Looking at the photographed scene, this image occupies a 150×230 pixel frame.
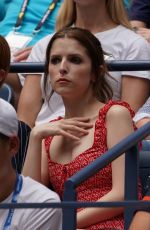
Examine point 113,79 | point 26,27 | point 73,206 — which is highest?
point 73,206

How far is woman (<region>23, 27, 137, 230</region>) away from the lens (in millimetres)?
4184

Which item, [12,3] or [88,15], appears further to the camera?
[12,3]

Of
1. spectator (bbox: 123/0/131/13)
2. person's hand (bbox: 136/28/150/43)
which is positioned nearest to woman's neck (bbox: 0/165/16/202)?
person's hand (bbox: 136/28/150/43)

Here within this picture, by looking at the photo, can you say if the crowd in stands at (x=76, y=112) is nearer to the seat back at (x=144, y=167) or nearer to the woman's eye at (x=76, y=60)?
the woman's eye at (x=76, y=60)

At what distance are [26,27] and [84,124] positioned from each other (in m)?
2.43

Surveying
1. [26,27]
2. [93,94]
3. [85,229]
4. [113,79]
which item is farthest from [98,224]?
[26,27]

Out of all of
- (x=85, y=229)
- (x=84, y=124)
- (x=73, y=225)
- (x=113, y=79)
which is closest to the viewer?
(x=73, y=225)

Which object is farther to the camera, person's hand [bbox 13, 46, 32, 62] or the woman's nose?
person's hand [bbox 13, 46, 32, 62]

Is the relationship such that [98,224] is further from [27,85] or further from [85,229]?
[27,85]

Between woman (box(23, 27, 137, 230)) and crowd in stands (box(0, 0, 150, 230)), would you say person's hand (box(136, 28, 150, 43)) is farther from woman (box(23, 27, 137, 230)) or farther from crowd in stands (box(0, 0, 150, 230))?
woman (box(23, 27, 137, 230))

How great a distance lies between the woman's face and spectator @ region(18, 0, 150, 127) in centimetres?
43

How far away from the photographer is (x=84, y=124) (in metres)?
4.40

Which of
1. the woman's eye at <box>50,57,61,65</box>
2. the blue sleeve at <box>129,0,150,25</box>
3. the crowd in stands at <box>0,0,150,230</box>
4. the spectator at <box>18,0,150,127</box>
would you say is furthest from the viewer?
the blue sleeve at <box>129,0,150,25</box>

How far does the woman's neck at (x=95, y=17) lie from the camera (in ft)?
17.5
